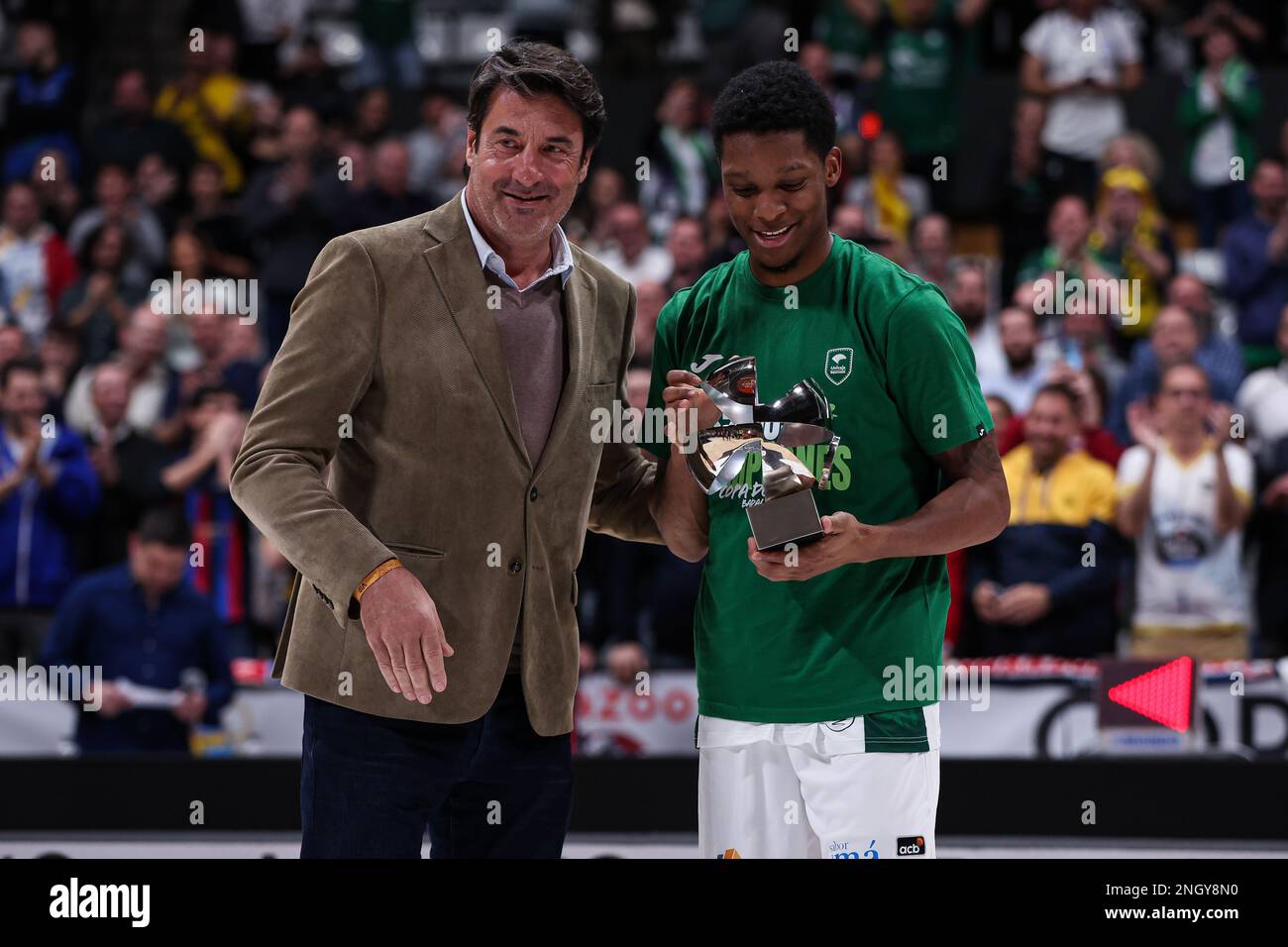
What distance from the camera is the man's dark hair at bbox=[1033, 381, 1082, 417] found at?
24.3ft

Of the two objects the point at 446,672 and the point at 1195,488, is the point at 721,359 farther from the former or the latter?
the point at 1195,488

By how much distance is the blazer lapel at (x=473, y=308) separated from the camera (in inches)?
124

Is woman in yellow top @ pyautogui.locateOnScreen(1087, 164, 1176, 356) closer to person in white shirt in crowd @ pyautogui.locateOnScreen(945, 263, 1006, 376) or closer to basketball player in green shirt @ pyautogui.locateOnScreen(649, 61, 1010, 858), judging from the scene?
person in white shirt in crowd @ pyautogui.locateOnScreen(945, 263, 1006, 376)

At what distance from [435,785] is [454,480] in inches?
22.6

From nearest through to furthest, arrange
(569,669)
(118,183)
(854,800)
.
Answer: (854,800)
(569,669)
(118,183)

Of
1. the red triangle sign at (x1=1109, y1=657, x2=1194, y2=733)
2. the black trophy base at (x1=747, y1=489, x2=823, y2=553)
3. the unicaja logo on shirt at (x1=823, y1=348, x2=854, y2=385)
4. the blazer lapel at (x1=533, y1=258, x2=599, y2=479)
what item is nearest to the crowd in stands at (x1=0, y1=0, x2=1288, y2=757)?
the red triangle sign at (x1=1109, y1=657, x2=1194, y2=733)

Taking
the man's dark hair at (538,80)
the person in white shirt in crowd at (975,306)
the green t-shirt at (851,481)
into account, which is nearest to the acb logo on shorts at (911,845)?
the green t-shirt at (851,481)

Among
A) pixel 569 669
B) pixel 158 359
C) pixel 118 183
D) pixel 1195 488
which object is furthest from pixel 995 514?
pixel 118 183

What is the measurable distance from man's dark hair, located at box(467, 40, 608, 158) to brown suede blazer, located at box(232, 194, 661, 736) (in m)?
0.27

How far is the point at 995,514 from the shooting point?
307 centimetres

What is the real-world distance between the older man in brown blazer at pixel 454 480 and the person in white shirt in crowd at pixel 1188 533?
4715 mm
